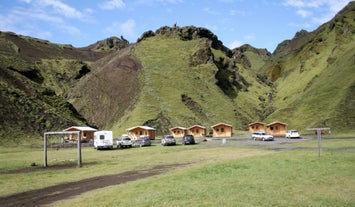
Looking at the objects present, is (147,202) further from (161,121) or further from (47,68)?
(47,68)

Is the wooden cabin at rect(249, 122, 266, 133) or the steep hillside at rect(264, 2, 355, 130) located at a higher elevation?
the steep hillside at rect(264, 2, 355, 130)

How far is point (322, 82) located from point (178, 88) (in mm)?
50694

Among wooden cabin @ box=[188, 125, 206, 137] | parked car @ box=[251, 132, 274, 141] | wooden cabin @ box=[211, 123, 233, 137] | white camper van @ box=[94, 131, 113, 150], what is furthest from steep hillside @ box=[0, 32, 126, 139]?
parked car @ box=[251, 132, 274, 141]

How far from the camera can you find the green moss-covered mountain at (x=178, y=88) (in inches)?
4045

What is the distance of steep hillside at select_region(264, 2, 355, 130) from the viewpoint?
105875mm

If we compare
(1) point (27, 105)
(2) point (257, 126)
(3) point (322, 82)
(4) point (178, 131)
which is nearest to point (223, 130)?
(4) point (178, 131)

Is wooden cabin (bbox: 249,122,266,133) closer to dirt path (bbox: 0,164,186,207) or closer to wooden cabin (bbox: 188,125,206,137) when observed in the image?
wooden cabin (bbox: 188,125,206,137)

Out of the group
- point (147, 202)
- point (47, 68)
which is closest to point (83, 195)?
point (147, 202)

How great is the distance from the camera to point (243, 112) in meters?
143

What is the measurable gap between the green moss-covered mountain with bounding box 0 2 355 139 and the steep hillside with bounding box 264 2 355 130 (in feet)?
1.34

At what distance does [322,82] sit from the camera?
12712cm

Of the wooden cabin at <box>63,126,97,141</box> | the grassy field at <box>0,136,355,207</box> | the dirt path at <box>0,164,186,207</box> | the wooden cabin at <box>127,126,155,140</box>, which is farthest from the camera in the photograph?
the wooden cabin at <box>127,126,155,140</box>

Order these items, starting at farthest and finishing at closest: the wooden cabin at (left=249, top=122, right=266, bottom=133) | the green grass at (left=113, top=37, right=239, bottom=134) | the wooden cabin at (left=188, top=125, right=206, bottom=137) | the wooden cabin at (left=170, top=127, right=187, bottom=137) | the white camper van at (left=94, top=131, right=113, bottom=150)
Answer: the green grass at (left=113, top=37, right=239, bottom=134) → the wooden cabin at (left=249, top=122, right=266, bottom=133) → the wooden cabin at (left=188, top=125, right=206, bottom=137) → the wooden cabin at (left=170, top=127, right=187, bottom=137) → the white camper van at (left=94, top=131, right=113, bottom=150)

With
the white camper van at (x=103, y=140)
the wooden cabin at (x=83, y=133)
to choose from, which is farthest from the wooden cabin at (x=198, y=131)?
the white camper van at (x=103, y=140)
